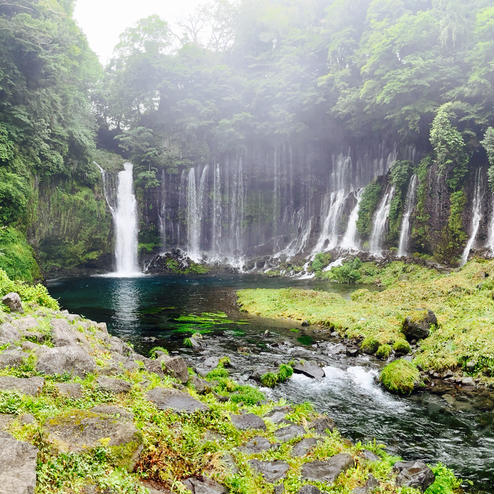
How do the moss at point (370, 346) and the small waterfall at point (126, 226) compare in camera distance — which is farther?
the small waterfall at point (126, 226)

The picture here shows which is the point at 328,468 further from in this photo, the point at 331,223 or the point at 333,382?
the point at 331,223

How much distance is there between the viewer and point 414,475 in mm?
5477

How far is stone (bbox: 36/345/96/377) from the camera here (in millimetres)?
6137

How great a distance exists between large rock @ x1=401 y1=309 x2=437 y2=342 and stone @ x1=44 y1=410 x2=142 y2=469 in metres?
11.9

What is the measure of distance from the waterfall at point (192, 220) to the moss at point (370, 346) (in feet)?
119

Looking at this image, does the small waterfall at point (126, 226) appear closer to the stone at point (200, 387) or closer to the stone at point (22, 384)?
the stone at point (200, 387)

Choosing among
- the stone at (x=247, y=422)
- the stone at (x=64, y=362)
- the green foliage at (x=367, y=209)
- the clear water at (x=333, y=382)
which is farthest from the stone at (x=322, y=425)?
the green foliage at (x=367, y=209)

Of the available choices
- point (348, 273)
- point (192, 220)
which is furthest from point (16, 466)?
point (192, 220)

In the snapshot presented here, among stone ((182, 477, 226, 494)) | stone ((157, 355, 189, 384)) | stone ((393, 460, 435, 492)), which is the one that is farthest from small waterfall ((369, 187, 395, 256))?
stone ((182, 477, 226, 494))

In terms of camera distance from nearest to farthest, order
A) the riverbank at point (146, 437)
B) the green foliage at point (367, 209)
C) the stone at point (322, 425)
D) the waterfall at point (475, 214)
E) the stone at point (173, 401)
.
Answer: the riverbank at point (146, 437) < the stone at point (173, 401) < the stone at point (322, 425) < the waterfall at point (475, 214) < the green foliage at point (367, 209)

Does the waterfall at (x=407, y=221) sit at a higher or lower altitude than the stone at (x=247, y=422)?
higher

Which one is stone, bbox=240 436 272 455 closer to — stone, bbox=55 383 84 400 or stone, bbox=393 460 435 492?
stone, bbox=393 460 435 492

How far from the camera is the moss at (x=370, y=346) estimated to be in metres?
12.9

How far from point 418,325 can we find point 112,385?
1142 centimetres
